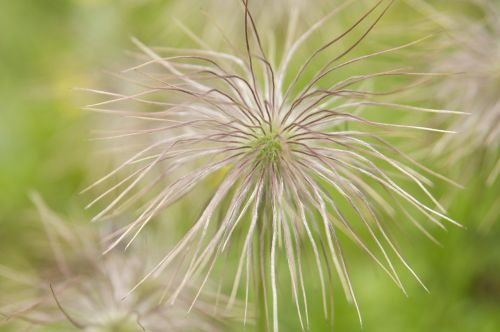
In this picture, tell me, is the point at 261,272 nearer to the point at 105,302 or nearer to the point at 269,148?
the point at 269,148

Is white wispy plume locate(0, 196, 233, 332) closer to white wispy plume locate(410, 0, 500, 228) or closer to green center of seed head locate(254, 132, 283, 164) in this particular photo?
green center of seed head locate(254, 132, 283, 164)

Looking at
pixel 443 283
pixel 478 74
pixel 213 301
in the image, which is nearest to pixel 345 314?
pixel 443 283

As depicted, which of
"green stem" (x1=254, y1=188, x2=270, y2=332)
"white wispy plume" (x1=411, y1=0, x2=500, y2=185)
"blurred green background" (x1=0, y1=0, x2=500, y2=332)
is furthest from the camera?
"blurred green background" (x1=0, y1=0, x2=500, y2=332)

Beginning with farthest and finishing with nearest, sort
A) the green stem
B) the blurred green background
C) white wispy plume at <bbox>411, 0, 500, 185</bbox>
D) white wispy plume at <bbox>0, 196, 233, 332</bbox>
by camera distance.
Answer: the blurred green background < white wispy plume at <bbox>411, 0, 500, 185</bbox> < white wispy plume at <bbox>0, 196, 233, 332</bbox> < the green stem

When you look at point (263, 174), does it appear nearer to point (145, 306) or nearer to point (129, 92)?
point (145, 306)

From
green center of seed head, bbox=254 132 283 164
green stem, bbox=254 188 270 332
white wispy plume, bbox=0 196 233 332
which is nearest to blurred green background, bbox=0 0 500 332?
white wispy plume, bbox=0 196 233 332

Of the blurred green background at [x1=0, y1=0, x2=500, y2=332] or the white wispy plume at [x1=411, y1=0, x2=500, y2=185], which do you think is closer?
the white wispy plume at [x1=411, y1=0, x2=500, y2=185]

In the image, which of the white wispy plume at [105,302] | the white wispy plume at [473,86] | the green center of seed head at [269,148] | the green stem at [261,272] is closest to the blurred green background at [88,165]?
A: the white wispy plume at [473,86]

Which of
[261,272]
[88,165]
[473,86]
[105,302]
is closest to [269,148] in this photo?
[261,272]
